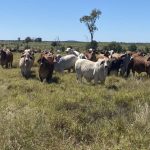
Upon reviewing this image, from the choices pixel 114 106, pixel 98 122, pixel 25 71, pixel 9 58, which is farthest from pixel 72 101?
pixel 9 58

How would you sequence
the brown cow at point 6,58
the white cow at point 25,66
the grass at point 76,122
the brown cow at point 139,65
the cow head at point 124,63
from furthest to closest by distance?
1. the brown cow at point 6,58
2. the cow head at point 124,63
3. the white cow at point 25,66
4. the brown cow at point 139,65
5. the grass at point 76,122

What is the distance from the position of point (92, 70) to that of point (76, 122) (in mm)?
9453

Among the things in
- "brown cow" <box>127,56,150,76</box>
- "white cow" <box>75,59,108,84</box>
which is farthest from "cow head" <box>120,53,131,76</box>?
"white cow" <box>75,59,108,84</box>

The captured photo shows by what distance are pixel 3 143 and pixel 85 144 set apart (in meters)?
1.82

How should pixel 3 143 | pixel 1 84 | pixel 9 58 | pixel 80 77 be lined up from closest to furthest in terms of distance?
pixel 3 143, pixel 1 84, pixel 80 77, pixel 9 58

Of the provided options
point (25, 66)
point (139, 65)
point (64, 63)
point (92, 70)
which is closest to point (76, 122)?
point (92, 70)

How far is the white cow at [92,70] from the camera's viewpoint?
1955cm

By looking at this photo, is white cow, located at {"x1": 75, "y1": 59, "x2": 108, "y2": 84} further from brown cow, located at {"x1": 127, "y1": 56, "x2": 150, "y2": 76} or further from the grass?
brown cow, located at {"x1": 127, "y1": 56, "x2": 150, "y2": 76}

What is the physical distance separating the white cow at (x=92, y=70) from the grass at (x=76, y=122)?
3792 millimetres

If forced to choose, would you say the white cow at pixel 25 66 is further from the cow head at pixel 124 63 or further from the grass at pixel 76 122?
the grass at pixel 76 122

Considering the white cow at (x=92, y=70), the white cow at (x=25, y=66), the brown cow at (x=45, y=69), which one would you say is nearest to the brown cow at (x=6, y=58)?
the white cow at (x=25, y=66)

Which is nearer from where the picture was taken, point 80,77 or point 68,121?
point 68,121

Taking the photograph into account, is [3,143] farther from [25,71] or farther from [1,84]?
[25,71]

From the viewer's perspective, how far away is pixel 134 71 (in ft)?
78.7
